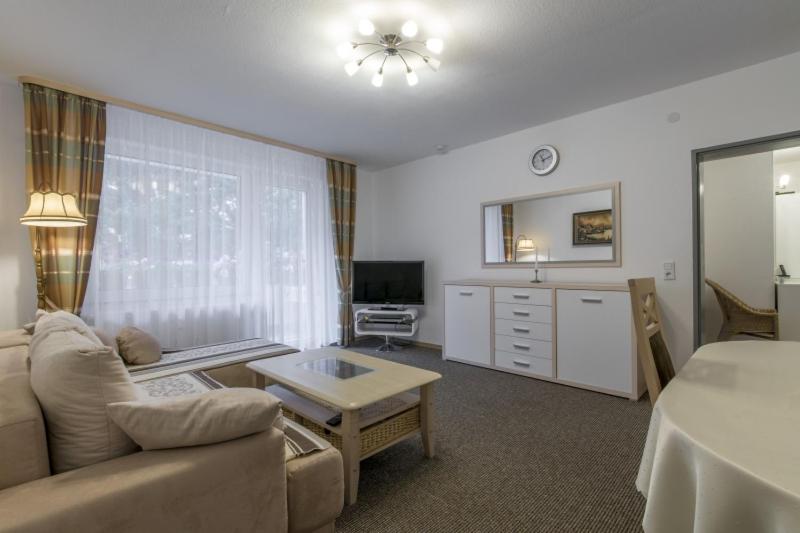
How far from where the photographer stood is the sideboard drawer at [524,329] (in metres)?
3.40

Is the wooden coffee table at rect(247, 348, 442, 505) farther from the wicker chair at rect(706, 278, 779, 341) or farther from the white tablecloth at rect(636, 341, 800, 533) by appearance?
the wicker chair at rect(706, 278, 779, 341)

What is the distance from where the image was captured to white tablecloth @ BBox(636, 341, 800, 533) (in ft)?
2.03

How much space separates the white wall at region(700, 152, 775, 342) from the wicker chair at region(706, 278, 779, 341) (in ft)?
0.87

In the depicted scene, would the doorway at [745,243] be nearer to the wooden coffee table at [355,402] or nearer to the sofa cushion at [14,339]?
the wooden coffee table at [355,402]

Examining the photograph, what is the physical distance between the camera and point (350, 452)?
170 centimetres

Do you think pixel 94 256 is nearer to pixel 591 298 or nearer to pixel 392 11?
pixel 392 11

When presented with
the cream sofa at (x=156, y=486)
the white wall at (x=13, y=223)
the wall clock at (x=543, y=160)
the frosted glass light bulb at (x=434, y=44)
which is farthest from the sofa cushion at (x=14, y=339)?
the wall clock at (x=543, y=160)

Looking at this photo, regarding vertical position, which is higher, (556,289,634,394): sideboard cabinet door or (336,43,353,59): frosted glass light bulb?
(336,43,353,59): frosted glass light bulb

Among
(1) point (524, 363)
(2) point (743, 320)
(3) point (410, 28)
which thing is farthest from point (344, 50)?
(2) point (743, 320)

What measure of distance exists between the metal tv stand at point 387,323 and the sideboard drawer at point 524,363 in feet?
3.78

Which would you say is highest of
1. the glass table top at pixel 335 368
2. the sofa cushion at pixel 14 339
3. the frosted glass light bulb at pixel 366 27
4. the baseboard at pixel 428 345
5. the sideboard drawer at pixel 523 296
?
the frosted glass light bulb at pixel 366 27

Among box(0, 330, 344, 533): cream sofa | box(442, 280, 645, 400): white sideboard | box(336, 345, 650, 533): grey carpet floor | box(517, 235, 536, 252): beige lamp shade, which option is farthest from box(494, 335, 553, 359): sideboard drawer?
box(0, 330, 344, 533): cream sofa

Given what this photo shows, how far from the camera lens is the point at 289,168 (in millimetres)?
4332

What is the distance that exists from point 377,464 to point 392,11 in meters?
2.48
